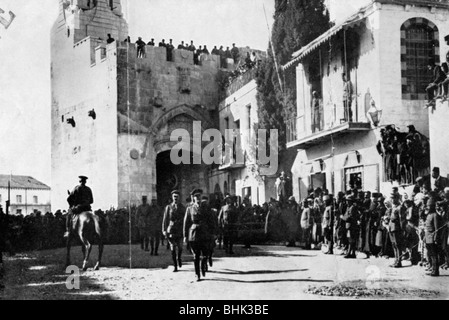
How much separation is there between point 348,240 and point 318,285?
287 centimetres

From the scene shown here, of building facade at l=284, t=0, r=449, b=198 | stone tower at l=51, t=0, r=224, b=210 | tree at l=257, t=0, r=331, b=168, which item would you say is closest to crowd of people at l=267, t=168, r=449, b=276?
building facade at l=284, t=0, r=449, b=198

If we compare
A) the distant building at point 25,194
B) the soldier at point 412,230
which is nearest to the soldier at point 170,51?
the distant building at point 25,194

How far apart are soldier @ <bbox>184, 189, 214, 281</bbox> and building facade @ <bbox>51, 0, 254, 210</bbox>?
9644mm

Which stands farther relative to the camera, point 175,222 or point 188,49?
point 188,49

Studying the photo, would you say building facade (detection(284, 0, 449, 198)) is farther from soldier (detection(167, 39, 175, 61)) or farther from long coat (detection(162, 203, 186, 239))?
soldier (detection(167, 39, 175, 61))

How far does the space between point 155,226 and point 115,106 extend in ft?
26.2

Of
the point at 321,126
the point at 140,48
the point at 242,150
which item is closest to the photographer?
the point at 321,126

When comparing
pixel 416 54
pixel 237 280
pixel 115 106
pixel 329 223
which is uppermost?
pixel 115 106

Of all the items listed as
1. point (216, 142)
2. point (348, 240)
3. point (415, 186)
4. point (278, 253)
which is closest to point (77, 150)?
point (216, 142)

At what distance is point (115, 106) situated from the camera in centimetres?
2162

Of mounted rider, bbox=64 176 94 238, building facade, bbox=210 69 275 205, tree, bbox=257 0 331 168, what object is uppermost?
tree, bbox=257 0 331 168
